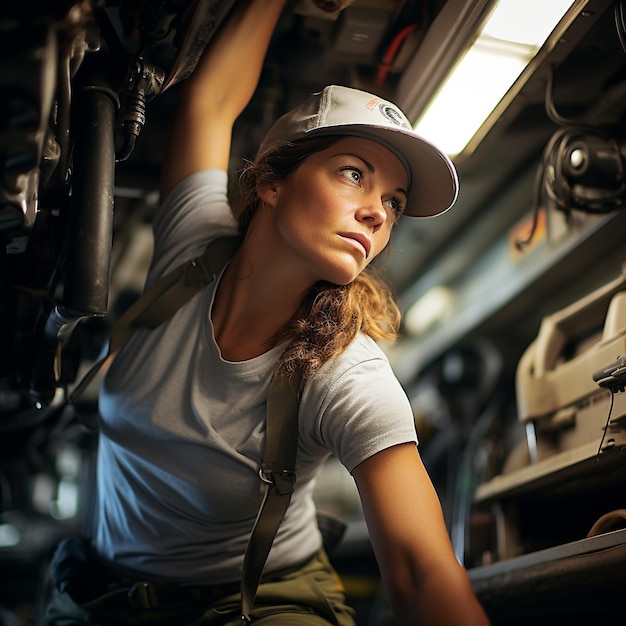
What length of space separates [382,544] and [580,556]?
0.46 m

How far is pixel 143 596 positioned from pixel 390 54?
1374mm

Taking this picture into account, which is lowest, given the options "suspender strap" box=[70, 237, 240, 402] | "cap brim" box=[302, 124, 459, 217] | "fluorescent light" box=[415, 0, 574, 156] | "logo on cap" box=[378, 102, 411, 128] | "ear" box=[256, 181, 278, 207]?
"suspender strap" box=[70, 237, 240, 402]

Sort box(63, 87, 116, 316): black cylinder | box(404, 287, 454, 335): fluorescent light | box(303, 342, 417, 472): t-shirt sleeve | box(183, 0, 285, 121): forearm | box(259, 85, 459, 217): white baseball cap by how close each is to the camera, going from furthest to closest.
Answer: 1. box(404, 287, 454, 335): fluorescent light
2. box(183, 0, 285, 121): forearm
3. box(259, 85, 459, 217): white baseball cap
4. box(303, 342, 417, 472): t-shirt sleeve
5. box(63, 87, 116, 316): black cylinder

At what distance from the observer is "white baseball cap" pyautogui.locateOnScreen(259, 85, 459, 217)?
137 centimetres

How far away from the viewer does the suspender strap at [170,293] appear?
156 centimetres

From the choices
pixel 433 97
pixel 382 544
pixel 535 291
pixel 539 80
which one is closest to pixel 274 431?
pixel 382 544

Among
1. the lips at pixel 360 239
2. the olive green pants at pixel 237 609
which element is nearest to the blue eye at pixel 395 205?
the lips at pixel 360 239

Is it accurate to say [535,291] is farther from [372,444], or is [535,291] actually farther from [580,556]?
[372,444]

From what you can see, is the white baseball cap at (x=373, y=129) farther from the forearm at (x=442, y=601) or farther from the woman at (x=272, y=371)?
the forearm at (x=442, y=601)

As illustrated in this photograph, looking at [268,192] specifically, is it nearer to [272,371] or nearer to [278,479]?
[272,371]

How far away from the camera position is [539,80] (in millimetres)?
1816

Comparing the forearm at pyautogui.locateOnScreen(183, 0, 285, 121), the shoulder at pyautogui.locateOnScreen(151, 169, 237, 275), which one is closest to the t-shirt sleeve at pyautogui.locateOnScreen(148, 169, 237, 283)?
the shoulder at pyautogui.locateOnScreen(151, 169, 237, 275)

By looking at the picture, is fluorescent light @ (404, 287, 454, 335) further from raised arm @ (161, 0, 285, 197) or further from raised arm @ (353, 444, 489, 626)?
raised arm @ (353, 444, 489, 626)

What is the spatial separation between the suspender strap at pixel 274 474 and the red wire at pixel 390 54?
873mm
